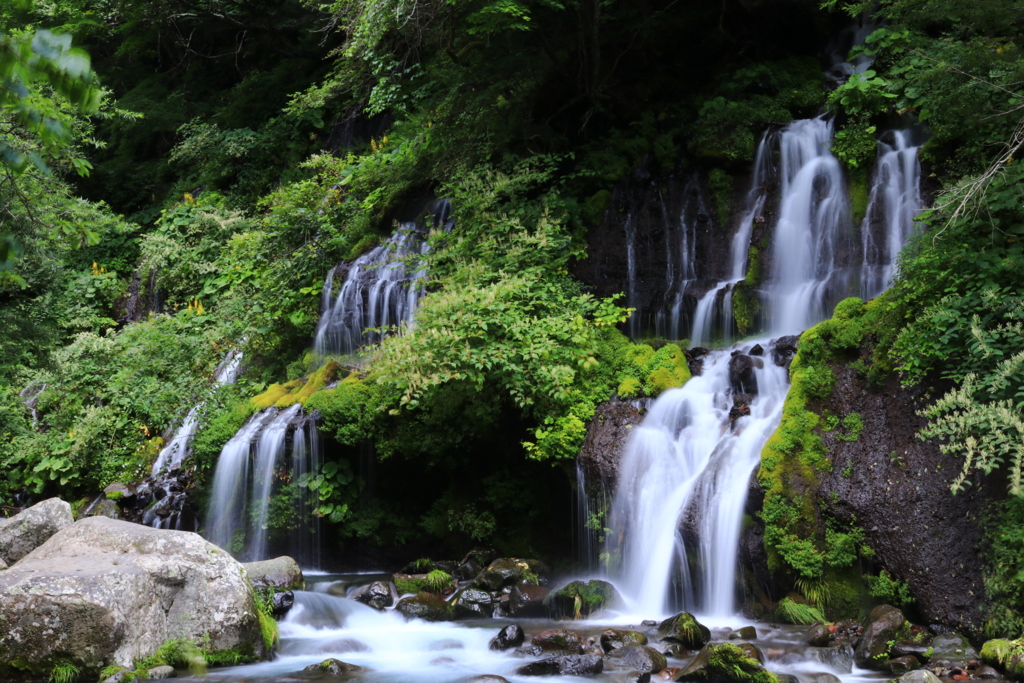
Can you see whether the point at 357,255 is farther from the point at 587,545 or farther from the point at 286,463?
the point at 587,545

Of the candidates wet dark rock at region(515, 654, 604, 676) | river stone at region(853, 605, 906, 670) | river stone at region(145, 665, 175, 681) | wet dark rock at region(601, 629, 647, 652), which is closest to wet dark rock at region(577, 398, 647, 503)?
wet dark rock at region(601, 629, 647, 652)

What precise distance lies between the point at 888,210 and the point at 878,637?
643 cm

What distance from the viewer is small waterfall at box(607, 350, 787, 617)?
6.98 m

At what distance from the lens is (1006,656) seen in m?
5.08

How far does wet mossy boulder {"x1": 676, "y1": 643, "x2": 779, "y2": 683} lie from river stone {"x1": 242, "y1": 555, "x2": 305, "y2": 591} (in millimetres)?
4301

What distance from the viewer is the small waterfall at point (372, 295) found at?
11.4m

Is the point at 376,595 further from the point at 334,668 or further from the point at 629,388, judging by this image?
the point at 629,388

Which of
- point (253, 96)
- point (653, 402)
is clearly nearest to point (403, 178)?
point (653, 402)

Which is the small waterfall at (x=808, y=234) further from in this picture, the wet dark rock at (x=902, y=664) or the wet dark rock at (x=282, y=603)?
the wet dark rock at (x=282, y=603)

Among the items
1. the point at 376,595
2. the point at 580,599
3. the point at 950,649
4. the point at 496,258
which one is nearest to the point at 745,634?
the point at 950,649

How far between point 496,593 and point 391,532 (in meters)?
2.51

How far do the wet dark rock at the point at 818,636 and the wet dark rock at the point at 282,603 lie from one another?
4822 mm

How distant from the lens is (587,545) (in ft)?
26.6

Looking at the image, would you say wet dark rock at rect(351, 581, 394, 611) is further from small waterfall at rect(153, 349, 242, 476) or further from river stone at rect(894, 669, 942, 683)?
river stone at rect(894, 669, 942, 683)
